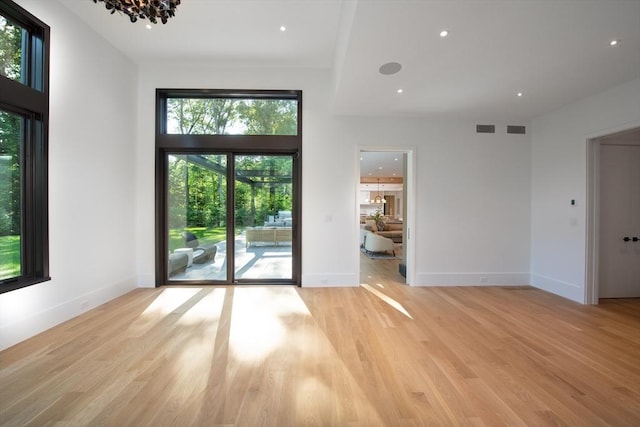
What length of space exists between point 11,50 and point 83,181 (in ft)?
4.73

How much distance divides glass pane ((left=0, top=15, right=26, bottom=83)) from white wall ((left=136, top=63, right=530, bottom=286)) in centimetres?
309

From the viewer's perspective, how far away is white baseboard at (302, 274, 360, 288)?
4.46 meters

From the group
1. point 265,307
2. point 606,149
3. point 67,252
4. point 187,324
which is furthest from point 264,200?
point 606,149

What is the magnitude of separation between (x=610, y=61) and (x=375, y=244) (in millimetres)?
5326

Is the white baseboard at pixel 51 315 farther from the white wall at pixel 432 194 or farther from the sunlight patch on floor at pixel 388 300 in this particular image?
the sunlight patch on floor at pixel 388 300

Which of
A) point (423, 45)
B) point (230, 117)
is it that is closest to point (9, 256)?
point (230, 117)

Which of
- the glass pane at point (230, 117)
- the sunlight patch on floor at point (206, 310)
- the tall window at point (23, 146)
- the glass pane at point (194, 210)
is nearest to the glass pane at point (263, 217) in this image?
the glass pane at point (194, 210)

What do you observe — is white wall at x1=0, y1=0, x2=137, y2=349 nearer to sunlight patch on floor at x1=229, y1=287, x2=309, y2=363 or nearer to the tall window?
the tall window

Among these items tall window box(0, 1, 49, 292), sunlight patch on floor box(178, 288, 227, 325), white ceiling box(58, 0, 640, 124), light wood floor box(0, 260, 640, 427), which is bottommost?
light wood floor box(0, 260, 640, 427)

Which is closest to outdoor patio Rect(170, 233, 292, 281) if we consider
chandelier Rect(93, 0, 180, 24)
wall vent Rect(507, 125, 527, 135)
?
chandelier Rect(93, 0, 180, 24)

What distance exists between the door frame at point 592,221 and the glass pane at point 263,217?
15.0 feet

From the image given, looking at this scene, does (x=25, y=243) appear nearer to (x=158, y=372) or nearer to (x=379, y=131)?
(x=158, y=372)

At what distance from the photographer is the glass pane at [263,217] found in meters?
4.57

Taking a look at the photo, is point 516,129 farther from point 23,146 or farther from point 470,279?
point 23,146
